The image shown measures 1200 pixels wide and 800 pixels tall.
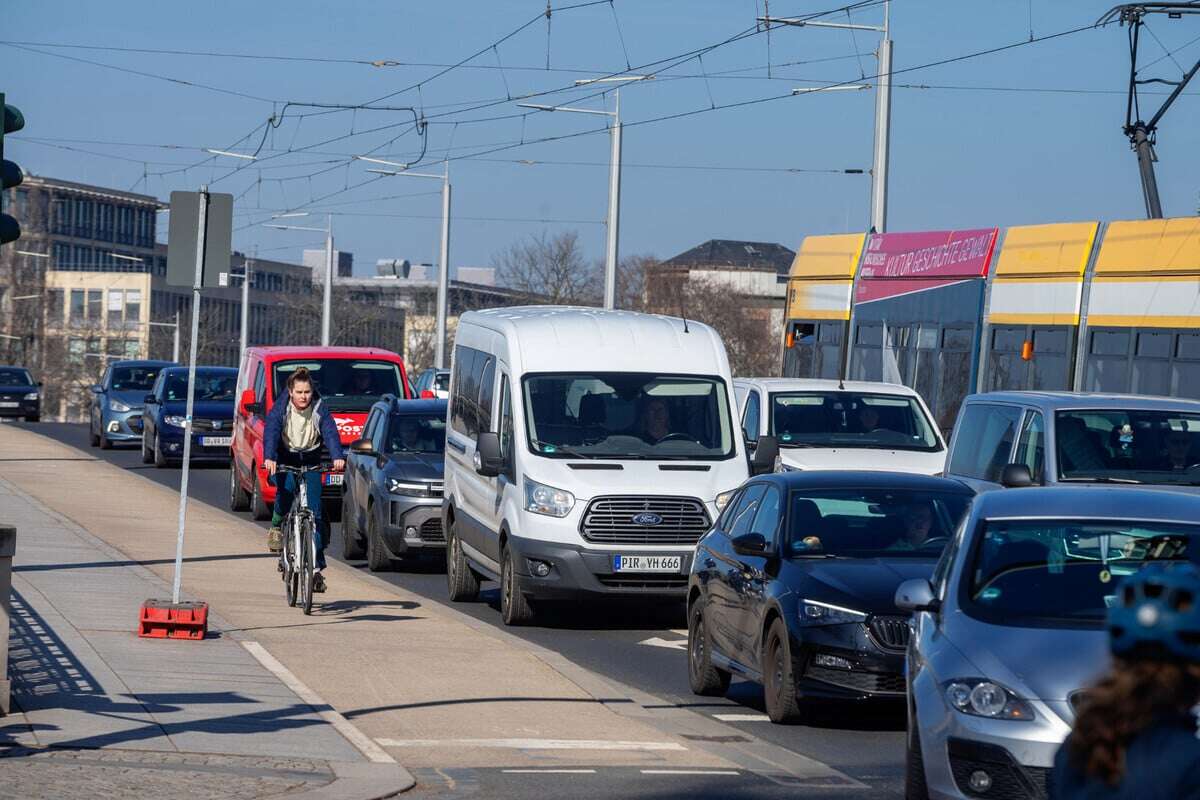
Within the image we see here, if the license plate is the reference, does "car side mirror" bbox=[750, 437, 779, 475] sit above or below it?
above

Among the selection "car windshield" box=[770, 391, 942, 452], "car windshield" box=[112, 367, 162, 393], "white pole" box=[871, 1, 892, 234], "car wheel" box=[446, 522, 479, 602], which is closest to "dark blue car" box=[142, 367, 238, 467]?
"car windshield" box=[112, 367, 162, 393]

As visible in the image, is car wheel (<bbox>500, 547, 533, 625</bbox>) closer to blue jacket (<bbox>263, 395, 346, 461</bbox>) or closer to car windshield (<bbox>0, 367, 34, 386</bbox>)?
blue jacket (<bbox>263, 395, 346, 461</bbox>)

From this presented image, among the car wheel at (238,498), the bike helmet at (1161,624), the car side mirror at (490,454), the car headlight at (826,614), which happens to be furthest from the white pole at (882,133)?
the bike helmet at (1161,624)

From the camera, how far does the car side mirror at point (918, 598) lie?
7895mm

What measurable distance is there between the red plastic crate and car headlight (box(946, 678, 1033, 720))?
6478 mm

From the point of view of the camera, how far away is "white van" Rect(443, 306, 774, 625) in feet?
49.0

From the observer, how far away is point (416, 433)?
20141 millimetres

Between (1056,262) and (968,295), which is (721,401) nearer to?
(1056,262)

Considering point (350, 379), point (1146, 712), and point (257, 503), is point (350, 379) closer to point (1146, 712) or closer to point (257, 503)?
point (257, 503)

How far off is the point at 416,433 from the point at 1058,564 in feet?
40.9

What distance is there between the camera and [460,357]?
60.3ft

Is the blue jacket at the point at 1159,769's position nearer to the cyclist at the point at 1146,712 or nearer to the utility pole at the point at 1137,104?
the cyclist at the point at 1146,712

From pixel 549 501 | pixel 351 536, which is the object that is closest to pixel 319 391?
pixel 351 536

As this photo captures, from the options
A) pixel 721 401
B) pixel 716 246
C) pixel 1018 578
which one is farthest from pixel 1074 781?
pixel 716 246
